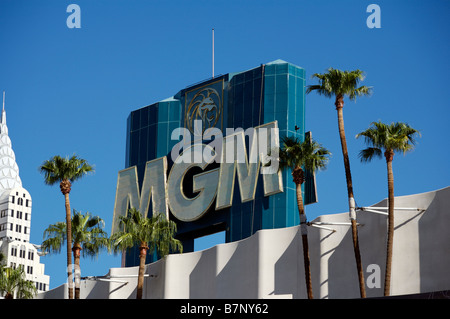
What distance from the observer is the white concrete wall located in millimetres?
50406

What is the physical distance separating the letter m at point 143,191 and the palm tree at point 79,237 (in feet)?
43.7

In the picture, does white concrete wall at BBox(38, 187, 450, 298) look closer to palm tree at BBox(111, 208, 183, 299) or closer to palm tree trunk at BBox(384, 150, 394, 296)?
palm tree at BBox(111, 208, 183, 299)

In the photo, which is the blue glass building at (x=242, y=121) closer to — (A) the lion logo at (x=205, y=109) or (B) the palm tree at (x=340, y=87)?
(A) the lion logo at (x=205, y=109)

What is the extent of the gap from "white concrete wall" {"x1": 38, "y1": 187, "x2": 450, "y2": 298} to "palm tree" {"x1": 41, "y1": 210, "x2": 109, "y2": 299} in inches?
165

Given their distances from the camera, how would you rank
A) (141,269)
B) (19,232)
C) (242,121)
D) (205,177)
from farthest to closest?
(19,232) → (205,177) → (242,121) → (141,269)

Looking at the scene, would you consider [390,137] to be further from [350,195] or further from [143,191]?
[143,191]

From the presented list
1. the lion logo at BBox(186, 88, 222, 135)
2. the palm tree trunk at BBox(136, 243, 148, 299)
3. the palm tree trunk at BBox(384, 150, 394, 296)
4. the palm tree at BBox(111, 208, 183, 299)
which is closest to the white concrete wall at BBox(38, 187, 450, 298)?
the palm tree at BBox(111, 208, 183, 299)

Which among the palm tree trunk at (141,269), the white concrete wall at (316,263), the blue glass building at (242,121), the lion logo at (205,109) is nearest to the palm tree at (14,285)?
the white concrete wall at (316,263)

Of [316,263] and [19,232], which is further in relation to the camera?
[19,232]

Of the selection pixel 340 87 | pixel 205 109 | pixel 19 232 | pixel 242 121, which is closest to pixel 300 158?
pixel 340 87

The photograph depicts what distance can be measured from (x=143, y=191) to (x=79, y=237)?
17.1 metres

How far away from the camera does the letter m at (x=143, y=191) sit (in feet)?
257

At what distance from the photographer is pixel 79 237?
6291cm
